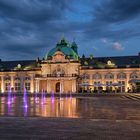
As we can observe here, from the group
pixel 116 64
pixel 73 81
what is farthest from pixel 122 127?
pixel 116 64

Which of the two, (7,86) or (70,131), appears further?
(7,86)

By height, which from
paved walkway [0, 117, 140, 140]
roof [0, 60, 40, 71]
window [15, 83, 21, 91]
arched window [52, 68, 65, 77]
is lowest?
paved walkway [0, 117, 140, 140]

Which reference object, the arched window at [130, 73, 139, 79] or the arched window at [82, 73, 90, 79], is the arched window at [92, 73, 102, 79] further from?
the arched window at [130, 73, 139, 79]

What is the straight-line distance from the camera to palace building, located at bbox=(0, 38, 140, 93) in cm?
9025

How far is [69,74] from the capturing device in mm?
92125

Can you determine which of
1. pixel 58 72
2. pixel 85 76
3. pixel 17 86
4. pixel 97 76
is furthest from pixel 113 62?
pixel 17 86

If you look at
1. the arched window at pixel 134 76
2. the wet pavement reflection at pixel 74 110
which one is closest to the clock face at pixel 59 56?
the arched window at pixel 134 76

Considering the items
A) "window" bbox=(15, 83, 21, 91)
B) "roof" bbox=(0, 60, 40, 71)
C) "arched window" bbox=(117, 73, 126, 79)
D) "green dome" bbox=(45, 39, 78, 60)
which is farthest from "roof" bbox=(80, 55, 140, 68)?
"window" bbox=(15, 83, 21, 91)

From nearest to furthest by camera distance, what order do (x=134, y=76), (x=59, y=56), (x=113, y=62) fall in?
(x=134, y=76) < (x=59, y=56) < (x=113, y=62)

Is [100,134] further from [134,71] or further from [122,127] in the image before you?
[134,71]

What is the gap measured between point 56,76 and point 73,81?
5231 millimetres

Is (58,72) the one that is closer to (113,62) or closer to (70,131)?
(113,62)

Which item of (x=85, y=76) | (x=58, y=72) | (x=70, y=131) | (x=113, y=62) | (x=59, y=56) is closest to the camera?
(x=70, y=131)

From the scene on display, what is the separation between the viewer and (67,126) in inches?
517
